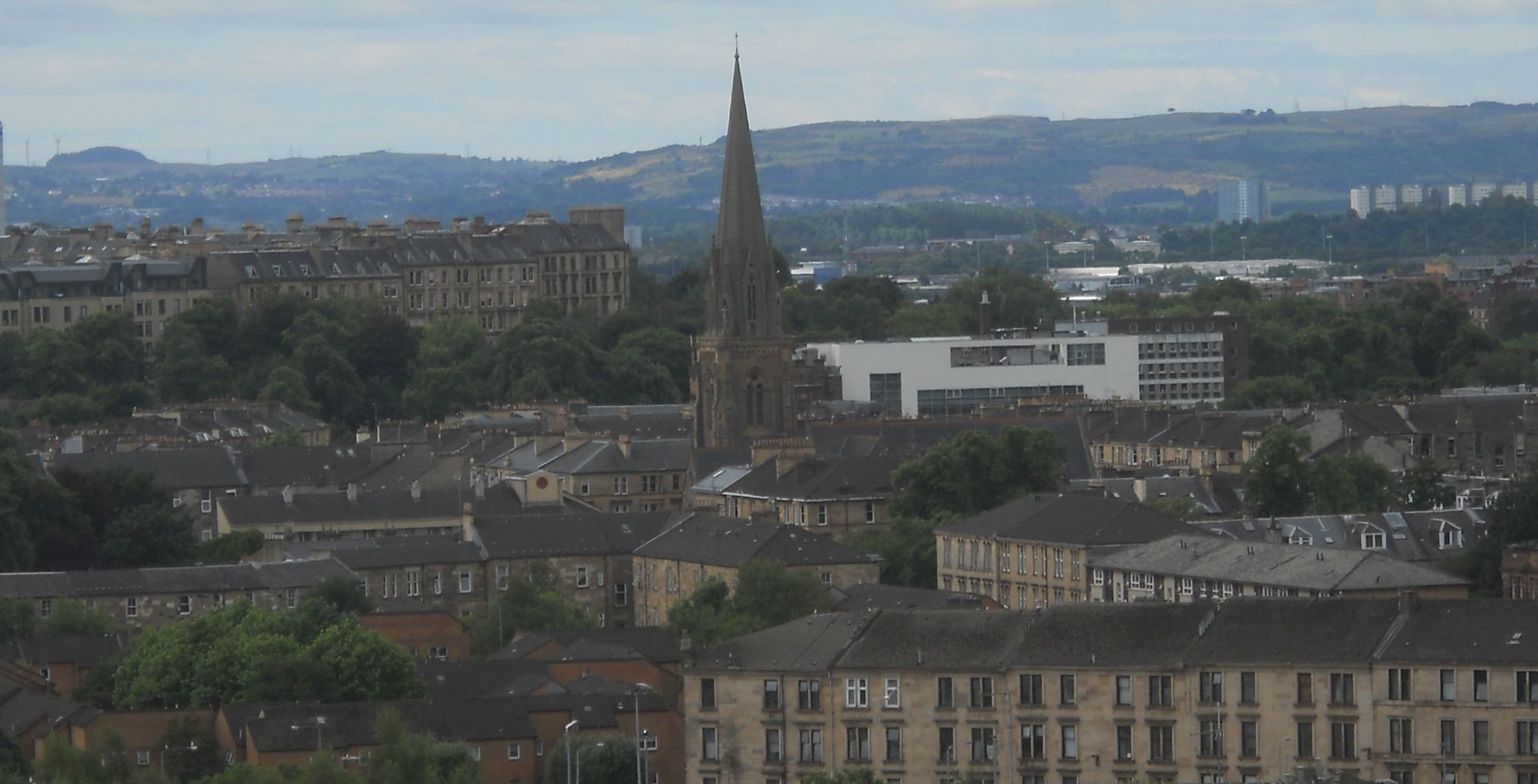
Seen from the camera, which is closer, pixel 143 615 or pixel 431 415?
pixel 143 615

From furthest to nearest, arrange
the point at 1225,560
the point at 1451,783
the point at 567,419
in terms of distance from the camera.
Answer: the point at 567,419, the point at 1225,560, the point at 1451,783

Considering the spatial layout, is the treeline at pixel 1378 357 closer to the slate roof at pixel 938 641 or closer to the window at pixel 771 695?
the slate roof at pixel 938 641

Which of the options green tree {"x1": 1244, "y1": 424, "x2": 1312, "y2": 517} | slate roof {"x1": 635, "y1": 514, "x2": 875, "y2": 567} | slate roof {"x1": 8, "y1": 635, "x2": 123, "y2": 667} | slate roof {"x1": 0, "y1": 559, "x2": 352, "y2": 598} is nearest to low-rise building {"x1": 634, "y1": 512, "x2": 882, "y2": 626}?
slate roof {"x1": 635, "y1": 514, "x2": 875, "y2": 567}

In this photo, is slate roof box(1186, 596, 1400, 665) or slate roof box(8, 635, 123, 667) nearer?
slate roof box(1186, 596, 1400, 665)

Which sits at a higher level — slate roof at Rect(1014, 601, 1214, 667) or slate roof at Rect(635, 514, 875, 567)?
slate roof at Rect(1014, 601, 1214, 667)

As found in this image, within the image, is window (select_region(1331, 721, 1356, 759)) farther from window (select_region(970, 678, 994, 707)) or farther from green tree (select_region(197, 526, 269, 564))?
green tree (select_region(197, 526, 269, 564))

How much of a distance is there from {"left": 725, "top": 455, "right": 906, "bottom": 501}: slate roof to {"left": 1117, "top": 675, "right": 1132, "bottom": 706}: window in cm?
4240

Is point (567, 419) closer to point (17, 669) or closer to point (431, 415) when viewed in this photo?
point (431, 415)

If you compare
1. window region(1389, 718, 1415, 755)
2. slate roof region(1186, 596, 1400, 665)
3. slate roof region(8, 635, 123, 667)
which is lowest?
slate roof region(8, 635, 123, 667)

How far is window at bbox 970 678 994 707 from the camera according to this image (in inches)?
2788

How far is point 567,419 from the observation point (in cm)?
14075

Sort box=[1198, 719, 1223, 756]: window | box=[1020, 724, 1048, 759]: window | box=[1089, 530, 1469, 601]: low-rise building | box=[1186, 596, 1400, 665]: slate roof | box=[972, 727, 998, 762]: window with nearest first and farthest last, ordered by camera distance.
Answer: box=[1198, 719, 1223, 756]: window
box=[1186, 596, 1400, 665]: slate roof
box=[1020, 724, 1048, 759]: window
box=[972, 727, 998, 762]: window
box=[1089, 530, 1469, 601]: low-rise building

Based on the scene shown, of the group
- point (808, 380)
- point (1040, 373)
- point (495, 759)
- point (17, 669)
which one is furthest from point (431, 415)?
point (495, 759)

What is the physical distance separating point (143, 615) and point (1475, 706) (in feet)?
134
